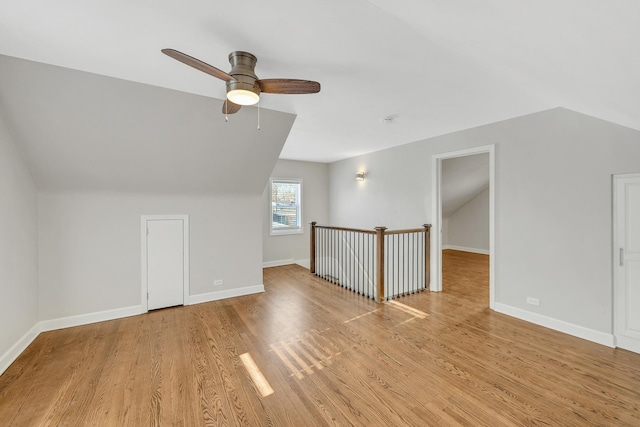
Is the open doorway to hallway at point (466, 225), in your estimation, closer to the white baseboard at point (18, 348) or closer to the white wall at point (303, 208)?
the white wall at point (303, 208)

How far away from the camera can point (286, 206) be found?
6449 mm

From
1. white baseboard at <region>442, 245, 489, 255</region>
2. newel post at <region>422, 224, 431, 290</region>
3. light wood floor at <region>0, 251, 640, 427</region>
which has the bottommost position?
light wood floor at <region>0, 251, 640, 427</region>

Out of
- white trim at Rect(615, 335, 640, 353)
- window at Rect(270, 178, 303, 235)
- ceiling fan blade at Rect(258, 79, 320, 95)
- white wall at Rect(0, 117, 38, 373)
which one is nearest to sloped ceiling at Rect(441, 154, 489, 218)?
window at Rect(270, 178, 303, 235)

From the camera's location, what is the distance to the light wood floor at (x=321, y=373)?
1.76 meters

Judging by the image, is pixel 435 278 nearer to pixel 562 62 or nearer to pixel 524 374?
pixel 524 374

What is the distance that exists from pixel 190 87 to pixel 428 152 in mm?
3539

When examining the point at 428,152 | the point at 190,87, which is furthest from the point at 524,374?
the point at 190,87

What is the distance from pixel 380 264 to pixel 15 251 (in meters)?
4.05

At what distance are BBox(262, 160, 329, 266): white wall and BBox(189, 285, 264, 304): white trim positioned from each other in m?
1.78

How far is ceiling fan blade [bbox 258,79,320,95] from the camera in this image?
1822 mm

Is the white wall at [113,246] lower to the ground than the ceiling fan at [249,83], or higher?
lower

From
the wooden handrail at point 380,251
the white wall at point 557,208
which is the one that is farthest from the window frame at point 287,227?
the white wall at point 557,208

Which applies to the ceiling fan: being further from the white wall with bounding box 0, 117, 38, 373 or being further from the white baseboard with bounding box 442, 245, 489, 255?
the white baseboard with bounding box 442, 245, 489, 255

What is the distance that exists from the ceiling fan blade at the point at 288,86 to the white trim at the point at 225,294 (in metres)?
3.14
